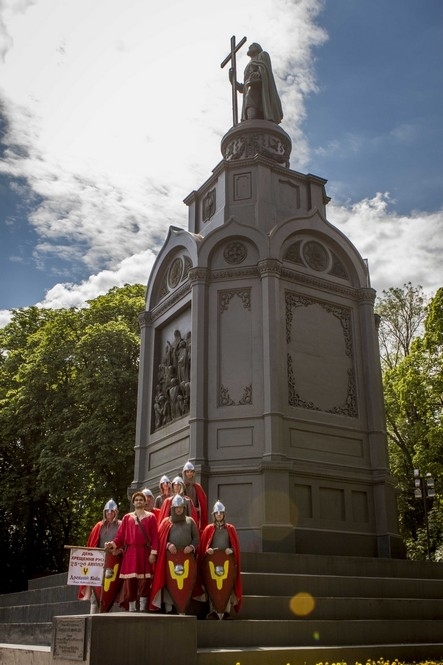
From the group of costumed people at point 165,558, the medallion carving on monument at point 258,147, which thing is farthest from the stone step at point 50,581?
the medallion carving on monument at point 258,147

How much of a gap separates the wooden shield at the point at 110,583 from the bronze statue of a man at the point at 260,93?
1279 cm

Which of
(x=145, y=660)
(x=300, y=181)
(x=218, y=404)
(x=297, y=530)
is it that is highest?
(x=300, y=181)

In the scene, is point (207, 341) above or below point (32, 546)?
above

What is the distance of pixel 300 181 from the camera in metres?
18.1

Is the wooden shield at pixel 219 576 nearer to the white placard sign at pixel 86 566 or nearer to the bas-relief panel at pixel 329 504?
the white placard sign at pixel 86 566

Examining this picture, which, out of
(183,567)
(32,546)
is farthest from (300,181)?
(32,546)

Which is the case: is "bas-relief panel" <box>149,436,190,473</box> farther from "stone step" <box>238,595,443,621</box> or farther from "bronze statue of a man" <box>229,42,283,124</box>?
"bronze statue of a man" <box>229,42,283,124</box>

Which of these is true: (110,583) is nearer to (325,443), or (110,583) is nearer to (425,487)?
(325,443)

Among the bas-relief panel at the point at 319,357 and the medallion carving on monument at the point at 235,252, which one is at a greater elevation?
the medallion carving on monument at the point at 235,252

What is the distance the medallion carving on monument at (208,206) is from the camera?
18.2m

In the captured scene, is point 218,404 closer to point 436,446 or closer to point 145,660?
point 145,660

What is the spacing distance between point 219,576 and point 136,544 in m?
1.37

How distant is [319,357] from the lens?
52.9 feet

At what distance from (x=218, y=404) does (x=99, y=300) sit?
49.1 feet
